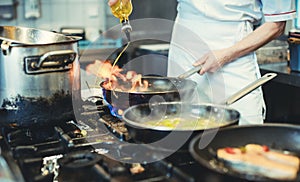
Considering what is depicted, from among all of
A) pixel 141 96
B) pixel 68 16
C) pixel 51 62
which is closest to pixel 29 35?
pixel 51 62

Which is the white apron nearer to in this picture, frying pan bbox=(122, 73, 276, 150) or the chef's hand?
the chef's hand

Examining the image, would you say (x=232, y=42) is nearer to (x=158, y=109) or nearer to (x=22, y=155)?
(x=158, y=109)

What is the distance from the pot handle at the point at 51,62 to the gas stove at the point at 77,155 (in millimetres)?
187

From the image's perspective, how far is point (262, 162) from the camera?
98cm

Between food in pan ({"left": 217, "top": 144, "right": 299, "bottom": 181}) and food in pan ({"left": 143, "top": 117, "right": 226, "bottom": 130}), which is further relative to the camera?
food in pan ({"left": 143, "top": 117, "right": 226, "bottom": 130})

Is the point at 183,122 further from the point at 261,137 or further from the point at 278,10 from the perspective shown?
the point at 278,10

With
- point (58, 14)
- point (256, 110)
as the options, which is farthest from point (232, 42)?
point (58, 14)

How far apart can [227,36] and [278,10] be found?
0.24 metres

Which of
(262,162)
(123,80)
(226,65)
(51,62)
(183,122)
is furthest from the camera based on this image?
(226,65)

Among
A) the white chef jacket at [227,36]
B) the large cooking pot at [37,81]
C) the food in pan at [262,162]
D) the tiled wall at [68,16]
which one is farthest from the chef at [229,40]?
the tiled wall at [68,16]

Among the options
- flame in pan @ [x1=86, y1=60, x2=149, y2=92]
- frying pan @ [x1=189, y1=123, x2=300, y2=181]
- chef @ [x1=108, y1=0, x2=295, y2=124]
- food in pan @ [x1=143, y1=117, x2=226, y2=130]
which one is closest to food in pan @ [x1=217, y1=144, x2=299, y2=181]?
frying pan @ [x1=189, y1=123, x2=300, y2=181]

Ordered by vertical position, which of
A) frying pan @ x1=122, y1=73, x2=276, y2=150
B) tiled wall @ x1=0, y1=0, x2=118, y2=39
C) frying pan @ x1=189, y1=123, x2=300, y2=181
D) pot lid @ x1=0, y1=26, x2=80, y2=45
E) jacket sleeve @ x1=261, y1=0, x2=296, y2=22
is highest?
tiled wall @ x1=0, y1=0, x2=118, y2=39

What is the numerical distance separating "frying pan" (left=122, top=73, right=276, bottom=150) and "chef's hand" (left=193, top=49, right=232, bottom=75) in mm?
409

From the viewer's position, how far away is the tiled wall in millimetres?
3922
